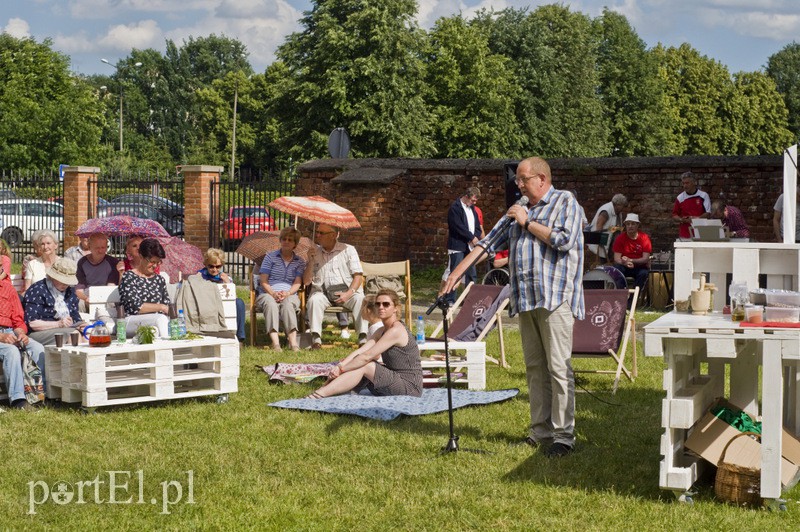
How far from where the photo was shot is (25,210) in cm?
2475

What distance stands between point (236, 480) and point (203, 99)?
67.3 metres

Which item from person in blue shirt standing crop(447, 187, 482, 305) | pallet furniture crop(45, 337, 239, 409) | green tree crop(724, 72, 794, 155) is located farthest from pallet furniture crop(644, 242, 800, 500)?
green tree crop(724, 72, 794, 155)

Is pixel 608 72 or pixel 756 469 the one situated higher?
pixel 608 72

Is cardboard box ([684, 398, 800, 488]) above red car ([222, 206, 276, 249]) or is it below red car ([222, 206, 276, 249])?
below

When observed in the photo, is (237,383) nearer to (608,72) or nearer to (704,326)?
(704,326)

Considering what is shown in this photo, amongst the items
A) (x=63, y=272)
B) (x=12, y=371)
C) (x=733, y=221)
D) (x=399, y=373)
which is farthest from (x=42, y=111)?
(x=399, y=373)

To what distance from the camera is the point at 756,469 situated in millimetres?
5836

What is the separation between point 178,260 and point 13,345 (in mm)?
3565

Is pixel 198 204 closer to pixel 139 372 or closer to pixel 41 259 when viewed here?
pixel 41 259

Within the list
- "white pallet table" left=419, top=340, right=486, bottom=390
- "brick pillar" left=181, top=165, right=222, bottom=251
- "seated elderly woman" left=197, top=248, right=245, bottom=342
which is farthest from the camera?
"brick pillar" left=181, top=165, right=222, bottom=251

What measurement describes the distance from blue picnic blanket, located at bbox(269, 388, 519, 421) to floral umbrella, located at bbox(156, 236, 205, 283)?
3640 mm

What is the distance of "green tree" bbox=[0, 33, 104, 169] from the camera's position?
130ft

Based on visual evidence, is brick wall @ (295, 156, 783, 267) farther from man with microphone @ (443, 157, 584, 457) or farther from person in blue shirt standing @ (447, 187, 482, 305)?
man with microphone @ (443, 157, 584, 457)

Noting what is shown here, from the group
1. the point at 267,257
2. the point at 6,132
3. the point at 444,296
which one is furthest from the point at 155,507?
the point at 6,132
